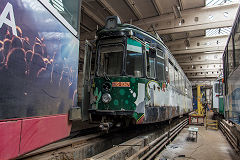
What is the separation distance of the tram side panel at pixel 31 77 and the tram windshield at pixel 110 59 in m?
2.92

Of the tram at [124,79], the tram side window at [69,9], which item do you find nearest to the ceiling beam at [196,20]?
the tram at [124,79]

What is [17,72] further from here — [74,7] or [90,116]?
[90,116]

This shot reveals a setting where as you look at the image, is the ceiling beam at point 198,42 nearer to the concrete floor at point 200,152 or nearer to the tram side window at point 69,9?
the concrete floor at point 200,152

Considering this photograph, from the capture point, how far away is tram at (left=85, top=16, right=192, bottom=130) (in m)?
5.05

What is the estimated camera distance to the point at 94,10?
10.5 metres

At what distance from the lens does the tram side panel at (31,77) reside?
1.50 m

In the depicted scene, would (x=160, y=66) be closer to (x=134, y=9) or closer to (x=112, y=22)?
(x=112, y=22)

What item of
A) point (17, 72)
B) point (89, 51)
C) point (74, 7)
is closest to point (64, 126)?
point (17, 72)

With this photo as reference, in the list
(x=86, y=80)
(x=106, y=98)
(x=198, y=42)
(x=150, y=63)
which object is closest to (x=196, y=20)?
(x=198, y=42)

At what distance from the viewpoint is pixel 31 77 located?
1831 millimetres

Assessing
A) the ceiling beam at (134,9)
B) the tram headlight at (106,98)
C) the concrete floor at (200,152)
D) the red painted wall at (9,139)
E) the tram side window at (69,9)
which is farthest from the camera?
the ceiling beam at (134,9)

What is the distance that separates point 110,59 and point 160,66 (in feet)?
5.91

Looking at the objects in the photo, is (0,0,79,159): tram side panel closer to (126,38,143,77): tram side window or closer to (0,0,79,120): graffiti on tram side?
(0,0,79,120): graffiti on tram side

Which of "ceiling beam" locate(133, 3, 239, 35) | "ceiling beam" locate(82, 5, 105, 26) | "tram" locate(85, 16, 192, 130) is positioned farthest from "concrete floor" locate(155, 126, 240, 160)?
"ceiling beam" locate(82, 5, 105, 26)
